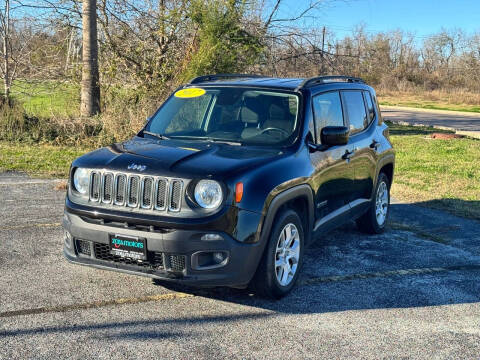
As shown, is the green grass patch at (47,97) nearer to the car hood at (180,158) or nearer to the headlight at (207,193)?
the car hood at (180,158)

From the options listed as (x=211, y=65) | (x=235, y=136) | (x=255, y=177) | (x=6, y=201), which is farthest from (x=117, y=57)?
(x=255, y=177)

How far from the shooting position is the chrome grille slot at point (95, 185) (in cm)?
473

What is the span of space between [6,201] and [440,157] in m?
10.4

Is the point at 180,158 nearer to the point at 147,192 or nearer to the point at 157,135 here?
the point at 147,192

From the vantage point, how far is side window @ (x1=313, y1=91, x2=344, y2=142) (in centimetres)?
589

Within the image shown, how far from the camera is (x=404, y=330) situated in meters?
4.48

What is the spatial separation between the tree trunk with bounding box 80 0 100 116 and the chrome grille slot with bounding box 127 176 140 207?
37.6ft

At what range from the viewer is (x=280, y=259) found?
5027mm

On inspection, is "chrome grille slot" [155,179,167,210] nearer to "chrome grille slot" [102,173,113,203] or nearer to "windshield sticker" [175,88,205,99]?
"chrome grille slot" [102,173,113,203]

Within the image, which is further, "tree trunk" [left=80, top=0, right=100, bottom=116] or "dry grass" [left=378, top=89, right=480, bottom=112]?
"dry grass" [left=378, top=89, right=480, bottom=112]

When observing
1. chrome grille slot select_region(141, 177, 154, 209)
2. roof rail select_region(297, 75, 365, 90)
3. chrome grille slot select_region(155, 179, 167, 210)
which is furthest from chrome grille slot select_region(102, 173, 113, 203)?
roof rail select_region(297, 75, 365, 90)

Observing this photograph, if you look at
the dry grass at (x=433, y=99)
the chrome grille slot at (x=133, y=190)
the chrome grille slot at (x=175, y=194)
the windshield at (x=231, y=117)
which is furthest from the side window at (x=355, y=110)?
the dry grass at (x=433, y=99)

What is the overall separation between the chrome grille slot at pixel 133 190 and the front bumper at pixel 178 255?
20 cm

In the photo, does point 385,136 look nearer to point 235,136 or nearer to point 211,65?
point 235,136
